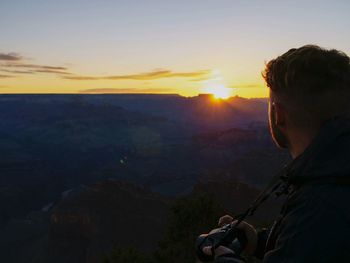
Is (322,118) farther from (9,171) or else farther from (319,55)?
(9,171)

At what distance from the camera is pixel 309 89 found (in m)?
2.21

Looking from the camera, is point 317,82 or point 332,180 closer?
point 332,180

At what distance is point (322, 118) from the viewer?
2.21 meters

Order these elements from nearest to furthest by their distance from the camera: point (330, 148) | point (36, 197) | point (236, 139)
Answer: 1. point (330, 148)
2. point (36, 197)
3. point (236, 139)

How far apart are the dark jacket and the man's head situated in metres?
0.14

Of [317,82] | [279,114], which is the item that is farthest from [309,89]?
[279,114]

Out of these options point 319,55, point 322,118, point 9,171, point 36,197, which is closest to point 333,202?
point 322,118

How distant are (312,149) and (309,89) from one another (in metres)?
0.33

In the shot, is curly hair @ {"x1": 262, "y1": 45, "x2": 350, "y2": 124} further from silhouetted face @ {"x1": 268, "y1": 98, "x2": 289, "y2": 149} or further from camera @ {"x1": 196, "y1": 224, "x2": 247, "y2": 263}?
camera @ {"x1": 196, "y1": 224, "x2": 247, "y2": 263}

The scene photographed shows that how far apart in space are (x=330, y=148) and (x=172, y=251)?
2346 centimetres

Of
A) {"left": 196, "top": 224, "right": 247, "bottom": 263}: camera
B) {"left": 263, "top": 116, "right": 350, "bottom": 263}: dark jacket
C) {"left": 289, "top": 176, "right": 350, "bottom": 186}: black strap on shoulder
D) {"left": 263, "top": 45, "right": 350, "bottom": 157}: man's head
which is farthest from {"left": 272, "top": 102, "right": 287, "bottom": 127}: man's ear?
{"left": 196, "top": 224, "right": 247, "bottom": 263}: camera

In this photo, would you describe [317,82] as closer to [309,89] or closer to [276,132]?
[309,89]

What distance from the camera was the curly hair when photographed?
2.21 m

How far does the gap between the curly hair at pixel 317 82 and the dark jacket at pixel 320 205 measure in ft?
0.50
